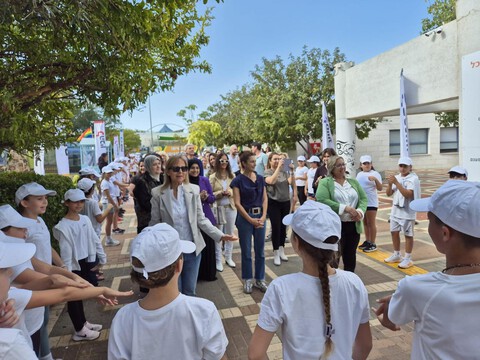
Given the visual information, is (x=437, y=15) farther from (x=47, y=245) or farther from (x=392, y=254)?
(x=47, y=245)

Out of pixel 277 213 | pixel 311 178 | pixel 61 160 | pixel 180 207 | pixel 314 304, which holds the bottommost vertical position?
pixel 277 213

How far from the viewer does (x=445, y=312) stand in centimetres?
137

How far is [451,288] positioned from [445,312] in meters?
0.10

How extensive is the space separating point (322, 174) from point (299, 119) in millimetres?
10055

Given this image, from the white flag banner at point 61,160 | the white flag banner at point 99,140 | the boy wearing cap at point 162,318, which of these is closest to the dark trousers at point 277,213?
the boy wearing cap at point 162,318

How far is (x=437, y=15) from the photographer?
1521cm

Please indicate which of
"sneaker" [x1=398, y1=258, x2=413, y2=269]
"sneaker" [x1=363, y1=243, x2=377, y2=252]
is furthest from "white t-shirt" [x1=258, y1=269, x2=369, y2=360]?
"sneaker" [x1=363, y1=243, x2=377, y2=252]

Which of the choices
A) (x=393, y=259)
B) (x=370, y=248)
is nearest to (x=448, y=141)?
(x=370, y=248)

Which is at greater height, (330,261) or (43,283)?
(330,261)

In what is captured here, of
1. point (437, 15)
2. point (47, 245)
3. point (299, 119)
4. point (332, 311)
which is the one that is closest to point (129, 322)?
point (332, 311)

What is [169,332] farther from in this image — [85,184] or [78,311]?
[85,184]

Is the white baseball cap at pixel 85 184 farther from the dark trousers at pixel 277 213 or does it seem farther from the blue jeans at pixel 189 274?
the dark trousers at pixel 277 213

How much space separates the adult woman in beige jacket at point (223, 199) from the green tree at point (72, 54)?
212 cm

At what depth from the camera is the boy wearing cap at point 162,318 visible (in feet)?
5.15
